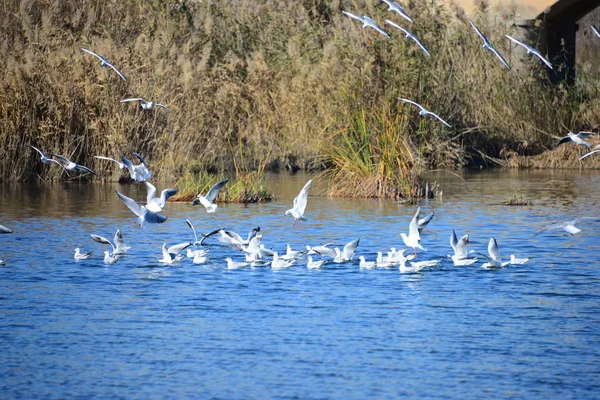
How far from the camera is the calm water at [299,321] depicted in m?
7.32

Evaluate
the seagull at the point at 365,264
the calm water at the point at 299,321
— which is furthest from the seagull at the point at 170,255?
the seagull at the point at 365,264

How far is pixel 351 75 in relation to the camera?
20.8 meters

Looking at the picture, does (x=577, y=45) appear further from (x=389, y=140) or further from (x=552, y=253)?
(x=552, y=253)

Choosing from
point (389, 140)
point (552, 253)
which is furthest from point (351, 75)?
point (552, 253)

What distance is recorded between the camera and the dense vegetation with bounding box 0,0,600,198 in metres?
20.4

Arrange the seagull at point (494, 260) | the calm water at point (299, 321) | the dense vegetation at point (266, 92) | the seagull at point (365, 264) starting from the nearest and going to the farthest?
the calm water at point (299, 321) < the seagull at point (494, 260) < the seagull at point (365, 264) < the dense vegetation at point (266, 92)

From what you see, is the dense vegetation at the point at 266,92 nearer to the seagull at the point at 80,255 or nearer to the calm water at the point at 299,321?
the calm water at the point at 299,321

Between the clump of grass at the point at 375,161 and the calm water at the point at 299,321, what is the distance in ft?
9.67

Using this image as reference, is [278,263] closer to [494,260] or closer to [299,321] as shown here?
[494,260]

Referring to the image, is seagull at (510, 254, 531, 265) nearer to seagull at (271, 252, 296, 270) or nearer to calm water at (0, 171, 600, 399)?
calm water at (0, 171, 600, 399)

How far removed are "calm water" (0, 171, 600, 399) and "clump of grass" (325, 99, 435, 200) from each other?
295cm

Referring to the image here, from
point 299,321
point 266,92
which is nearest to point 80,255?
point 299,321

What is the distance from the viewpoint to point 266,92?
23.9m

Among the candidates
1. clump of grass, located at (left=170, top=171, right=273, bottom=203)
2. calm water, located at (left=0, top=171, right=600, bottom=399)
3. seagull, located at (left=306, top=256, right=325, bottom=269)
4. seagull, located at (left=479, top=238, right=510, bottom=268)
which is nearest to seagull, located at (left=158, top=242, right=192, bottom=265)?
calm water, located at (left=0, top=171, right=600, bottom=399)
